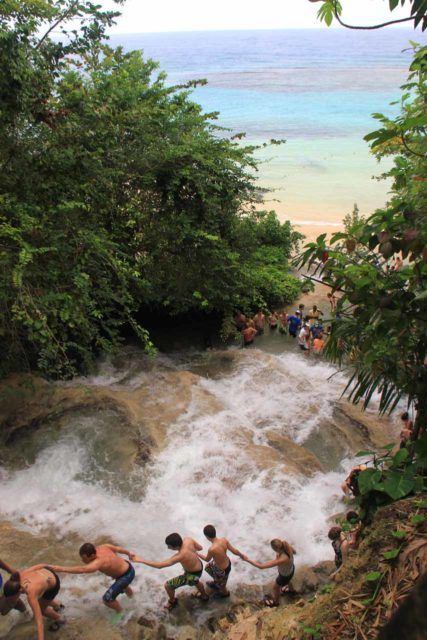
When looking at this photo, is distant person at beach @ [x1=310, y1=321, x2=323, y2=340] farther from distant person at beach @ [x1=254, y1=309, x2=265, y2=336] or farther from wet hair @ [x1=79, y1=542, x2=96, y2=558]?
wet hair @ [x1=79, y1=542, x2=96, y2=558]

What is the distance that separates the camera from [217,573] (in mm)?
5477


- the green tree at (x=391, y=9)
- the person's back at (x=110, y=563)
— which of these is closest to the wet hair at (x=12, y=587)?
the person's back at (x=110, y=563)

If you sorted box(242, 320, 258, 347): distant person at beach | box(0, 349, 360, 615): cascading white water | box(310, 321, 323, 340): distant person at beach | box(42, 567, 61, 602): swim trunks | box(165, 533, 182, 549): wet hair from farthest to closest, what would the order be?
1. box(242, 320, 258, 347): distant person at beach
2. box(310, 321, 323, 340): distant person at beach
3. box(0, 349, 360, 615): cascading white water
4. box(165, 533, 182, 549): wet hair
5. box(42, 567, 61, 602): swim trunks

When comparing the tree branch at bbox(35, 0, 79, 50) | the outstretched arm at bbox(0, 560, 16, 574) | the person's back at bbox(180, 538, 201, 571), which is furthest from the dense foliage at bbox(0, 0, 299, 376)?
the person's back at bbox(180, 538, 201, 571)

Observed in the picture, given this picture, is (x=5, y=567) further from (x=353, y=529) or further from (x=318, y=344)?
(x=318, y=344)

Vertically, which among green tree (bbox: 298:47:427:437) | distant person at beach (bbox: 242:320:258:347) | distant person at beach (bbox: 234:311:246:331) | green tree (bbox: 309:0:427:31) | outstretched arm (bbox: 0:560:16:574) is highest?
green tree (bbox: 309:0:427:31)

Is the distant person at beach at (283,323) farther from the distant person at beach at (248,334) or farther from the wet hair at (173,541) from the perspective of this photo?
the wet hair at (173,541)

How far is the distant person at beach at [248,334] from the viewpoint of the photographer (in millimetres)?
12164

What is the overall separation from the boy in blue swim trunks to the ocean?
1403cm

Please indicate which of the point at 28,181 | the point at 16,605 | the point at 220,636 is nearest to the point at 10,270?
the point at 28,181

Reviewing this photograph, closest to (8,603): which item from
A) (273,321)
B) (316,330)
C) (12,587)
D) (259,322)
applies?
(12,587)

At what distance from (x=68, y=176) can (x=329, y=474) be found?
22.1ft

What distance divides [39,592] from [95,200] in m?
6.66

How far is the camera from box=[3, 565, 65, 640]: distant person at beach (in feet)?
15.3
